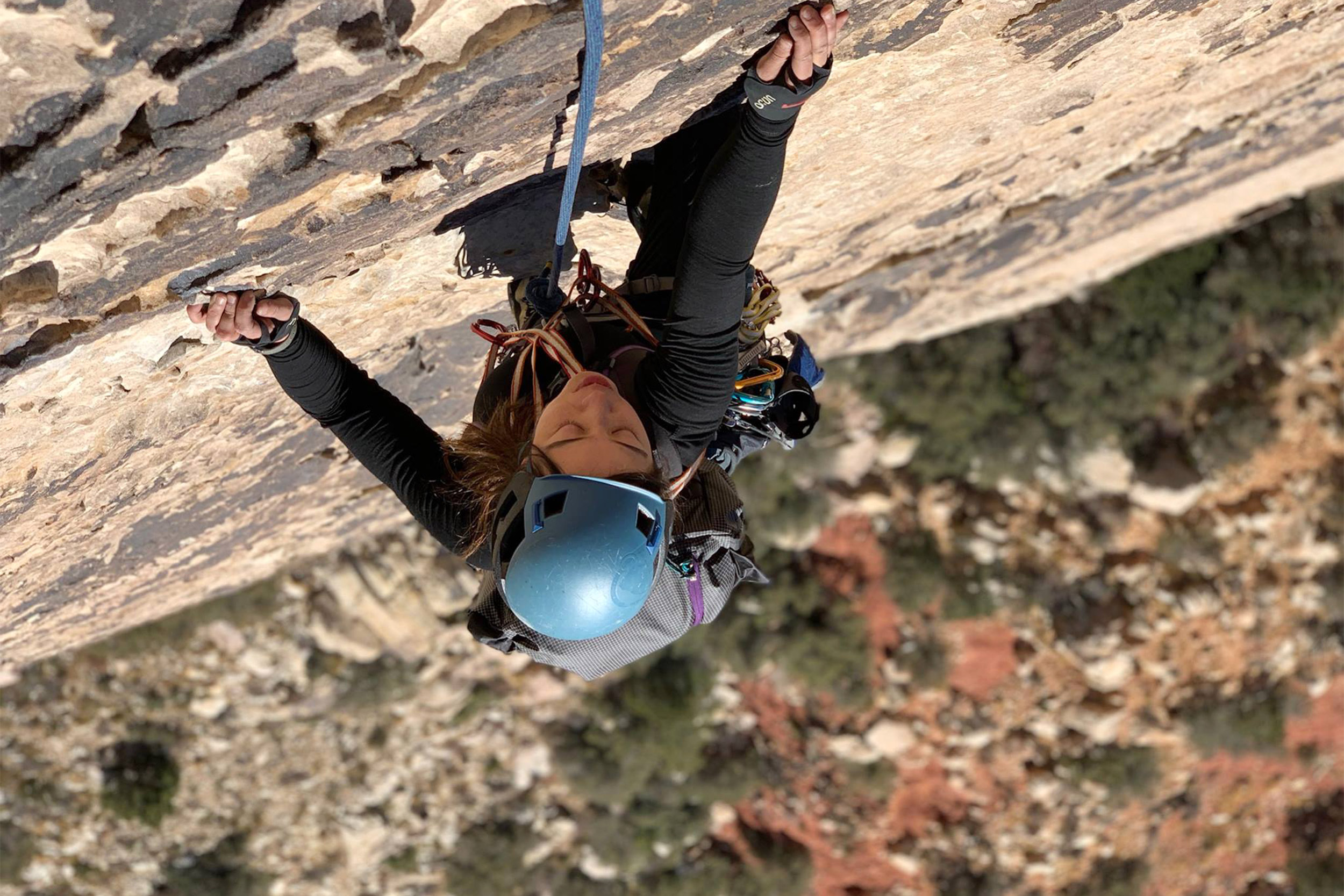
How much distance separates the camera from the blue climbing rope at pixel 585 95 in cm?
90

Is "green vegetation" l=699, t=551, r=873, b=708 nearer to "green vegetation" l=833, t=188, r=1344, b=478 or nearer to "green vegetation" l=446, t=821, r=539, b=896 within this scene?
"green vegetation" l=833, t=188, r=1344, b=478

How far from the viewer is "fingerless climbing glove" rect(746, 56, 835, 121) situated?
1048 mm

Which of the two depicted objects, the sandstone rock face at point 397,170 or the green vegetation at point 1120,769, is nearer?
the sandstone rock face at point 397,170

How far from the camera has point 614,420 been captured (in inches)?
46.8

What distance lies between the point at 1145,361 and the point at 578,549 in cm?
435

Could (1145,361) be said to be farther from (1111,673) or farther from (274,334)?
(274,334)

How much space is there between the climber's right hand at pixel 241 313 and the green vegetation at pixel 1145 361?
379cm

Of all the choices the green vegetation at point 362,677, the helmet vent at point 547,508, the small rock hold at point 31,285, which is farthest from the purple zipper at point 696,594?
the green vegetation at point 362,677

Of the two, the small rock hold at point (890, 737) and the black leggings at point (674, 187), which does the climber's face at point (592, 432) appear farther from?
the small rock hold at point (890, 737)

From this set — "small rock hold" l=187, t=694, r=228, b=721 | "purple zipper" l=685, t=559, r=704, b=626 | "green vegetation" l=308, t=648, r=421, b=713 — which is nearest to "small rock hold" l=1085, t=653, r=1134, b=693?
"green vegetation" l=308, t=648, r=421, b=713

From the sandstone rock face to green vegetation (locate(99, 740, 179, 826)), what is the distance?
1.80 m

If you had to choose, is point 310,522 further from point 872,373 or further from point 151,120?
point 872,373

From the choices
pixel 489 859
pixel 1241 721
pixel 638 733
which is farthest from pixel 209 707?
pixel 1241 721

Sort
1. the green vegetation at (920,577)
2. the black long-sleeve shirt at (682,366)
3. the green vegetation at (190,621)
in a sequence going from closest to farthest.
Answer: the black long-sleeve shirt at (682,366) < the green vegetation at (190,621) < the green vegetation at (920,577)
